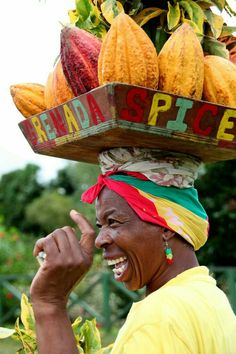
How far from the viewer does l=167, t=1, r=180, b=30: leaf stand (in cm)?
278

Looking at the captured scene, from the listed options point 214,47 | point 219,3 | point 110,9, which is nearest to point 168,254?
point 214,47

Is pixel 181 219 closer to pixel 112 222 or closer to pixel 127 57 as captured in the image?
pixel 112 222

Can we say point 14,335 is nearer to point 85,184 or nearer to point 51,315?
point 51,315

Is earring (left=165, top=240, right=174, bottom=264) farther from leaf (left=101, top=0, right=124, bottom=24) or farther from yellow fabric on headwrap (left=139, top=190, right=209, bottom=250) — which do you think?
leaf (left=101, top=0, right=124, bottom=24)

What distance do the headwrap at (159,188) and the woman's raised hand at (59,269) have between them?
243mm

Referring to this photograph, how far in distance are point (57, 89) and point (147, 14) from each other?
48 centimetres

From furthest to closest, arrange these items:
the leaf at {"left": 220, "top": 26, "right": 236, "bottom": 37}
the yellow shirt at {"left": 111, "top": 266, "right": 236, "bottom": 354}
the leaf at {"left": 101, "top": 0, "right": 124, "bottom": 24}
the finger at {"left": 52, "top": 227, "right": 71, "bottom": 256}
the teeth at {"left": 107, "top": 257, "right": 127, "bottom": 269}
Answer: the leaf at {"left": 220, "top": 26, "right": 236, "bottom": 37}
the leaf at {"left": 101, "top": 0, "right": 124, "bottom": 24}
the teeth at {"left": 107, "top": 257, "right": 127, "bottom": 269}
the finger at {"left": 52, "top": 227, "right": 71, "bottom": 256}
the yellow shirt at {"left": 111, "top": 266, "right": 236, "bottom": 354}

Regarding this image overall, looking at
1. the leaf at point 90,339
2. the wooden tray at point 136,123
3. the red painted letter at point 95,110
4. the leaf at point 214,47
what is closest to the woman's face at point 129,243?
the wooden tray at point 136,123

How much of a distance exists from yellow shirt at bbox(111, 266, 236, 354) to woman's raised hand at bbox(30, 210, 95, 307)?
0.78ft

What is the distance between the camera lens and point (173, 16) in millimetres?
2809

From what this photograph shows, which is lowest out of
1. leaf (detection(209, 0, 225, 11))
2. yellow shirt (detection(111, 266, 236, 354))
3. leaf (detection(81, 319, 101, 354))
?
leaf (detection(81, 319, 101, 354))

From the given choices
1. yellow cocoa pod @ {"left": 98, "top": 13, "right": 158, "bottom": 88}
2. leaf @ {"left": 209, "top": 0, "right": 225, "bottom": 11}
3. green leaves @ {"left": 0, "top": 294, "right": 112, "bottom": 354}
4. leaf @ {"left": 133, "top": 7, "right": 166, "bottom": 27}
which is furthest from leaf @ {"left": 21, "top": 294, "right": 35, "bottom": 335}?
leaf @ {"left": 209, "top": 0, "right": 225, "bottom": 11}

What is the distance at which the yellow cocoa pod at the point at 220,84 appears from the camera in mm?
2529

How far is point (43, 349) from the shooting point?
8.07 ft
